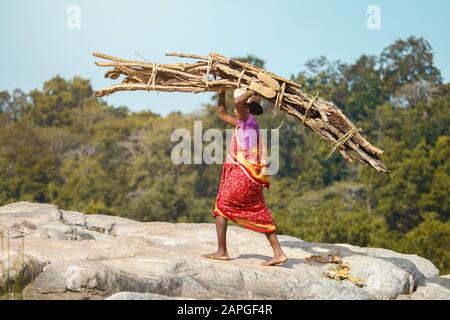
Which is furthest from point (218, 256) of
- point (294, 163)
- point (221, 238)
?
point (294, 163)

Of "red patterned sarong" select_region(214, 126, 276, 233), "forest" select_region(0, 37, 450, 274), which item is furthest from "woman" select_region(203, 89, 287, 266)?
"forest" select_region(0, 37, 450, 274)

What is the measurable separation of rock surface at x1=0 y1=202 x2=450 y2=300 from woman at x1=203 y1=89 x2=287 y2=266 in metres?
0.36

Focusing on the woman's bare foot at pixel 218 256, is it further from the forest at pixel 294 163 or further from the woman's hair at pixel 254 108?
the forest at pixel 294 163

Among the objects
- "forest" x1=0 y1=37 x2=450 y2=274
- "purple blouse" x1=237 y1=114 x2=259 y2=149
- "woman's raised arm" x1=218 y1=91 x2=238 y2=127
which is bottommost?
"forest" x1=0 y1=37 x2=450 y2=274

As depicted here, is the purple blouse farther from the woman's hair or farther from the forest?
the forest

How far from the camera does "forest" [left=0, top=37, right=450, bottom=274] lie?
102ft

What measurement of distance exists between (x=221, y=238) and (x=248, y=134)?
102cm

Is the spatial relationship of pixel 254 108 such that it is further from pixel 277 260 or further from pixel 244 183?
pixel 277 260

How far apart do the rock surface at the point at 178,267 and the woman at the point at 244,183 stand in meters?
0.36

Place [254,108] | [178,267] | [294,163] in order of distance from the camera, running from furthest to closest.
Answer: [294,163] → [254,108] → [178,267]

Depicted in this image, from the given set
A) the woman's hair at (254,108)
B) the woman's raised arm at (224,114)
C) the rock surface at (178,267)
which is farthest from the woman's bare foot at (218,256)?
the woman's hair at (254,108)

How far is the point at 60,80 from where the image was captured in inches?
1839

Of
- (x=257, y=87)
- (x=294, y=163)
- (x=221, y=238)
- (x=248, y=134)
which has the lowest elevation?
(x=294, y=163)

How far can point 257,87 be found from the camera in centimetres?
778
